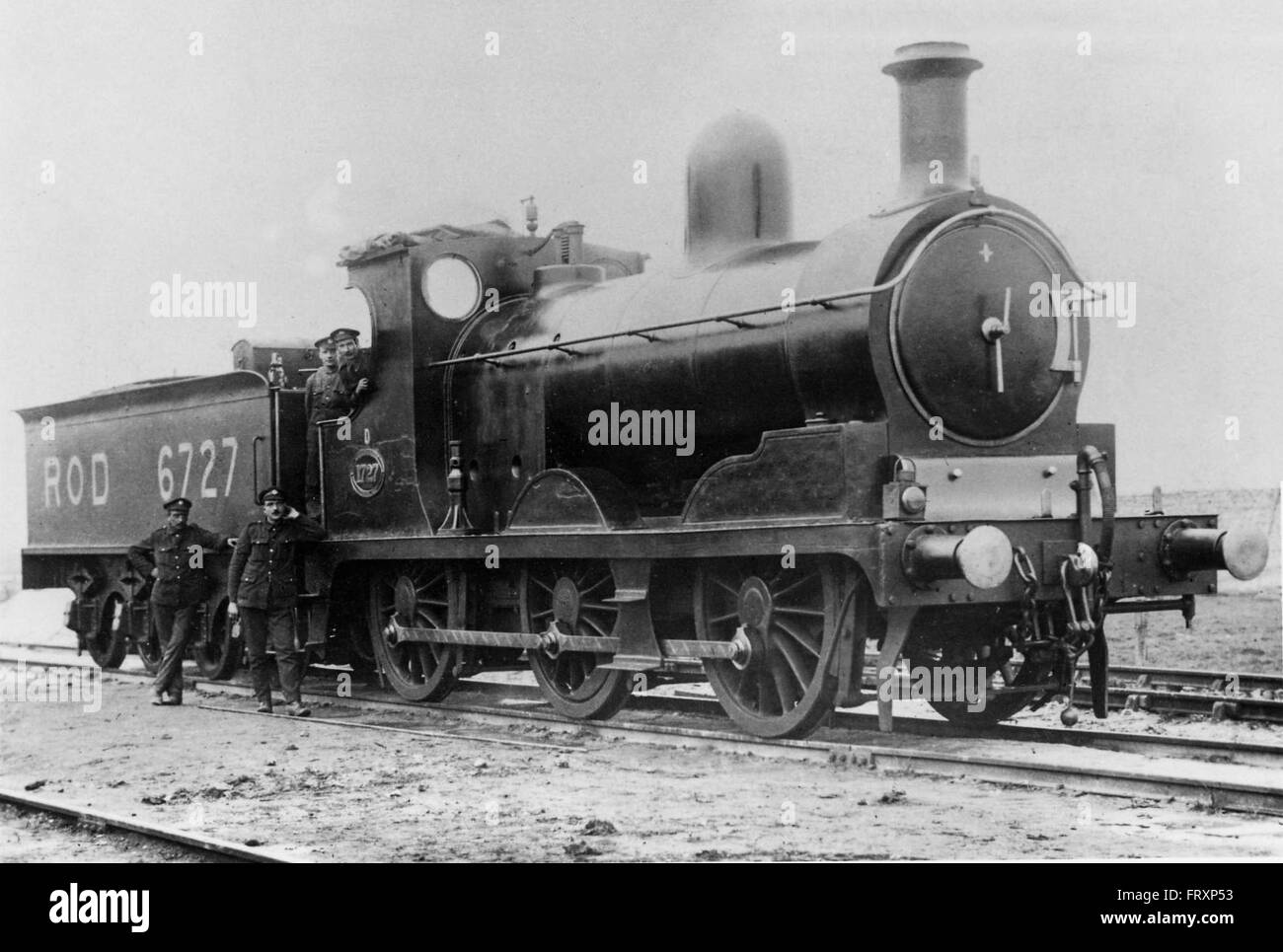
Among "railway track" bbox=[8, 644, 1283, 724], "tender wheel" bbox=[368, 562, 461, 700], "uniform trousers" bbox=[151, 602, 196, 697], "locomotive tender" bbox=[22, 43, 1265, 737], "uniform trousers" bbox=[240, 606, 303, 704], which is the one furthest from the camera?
"uniform trousers" bbox=[151, 602, 196, 697]

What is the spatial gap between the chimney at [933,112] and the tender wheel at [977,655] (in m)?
2.32

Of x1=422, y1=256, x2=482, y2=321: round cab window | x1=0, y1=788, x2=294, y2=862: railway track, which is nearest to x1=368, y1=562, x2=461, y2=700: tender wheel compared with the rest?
x1=422, y1=256, x2=482, y2=321: round cab window

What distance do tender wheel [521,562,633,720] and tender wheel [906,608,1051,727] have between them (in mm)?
1961

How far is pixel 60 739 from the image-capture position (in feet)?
32.2

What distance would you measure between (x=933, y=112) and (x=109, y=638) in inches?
402

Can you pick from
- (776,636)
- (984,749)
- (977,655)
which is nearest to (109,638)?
(776,636)

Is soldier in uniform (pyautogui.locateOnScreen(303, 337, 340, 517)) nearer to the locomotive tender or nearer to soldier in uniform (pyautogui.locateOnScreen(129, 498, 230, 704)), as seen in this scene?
the locomotive tender

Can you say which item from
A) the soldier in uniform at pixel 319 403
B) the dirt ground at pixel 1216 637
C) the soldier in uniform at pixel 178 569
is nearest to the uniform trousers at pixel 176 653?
the soldier in uniform at pixel 178 569

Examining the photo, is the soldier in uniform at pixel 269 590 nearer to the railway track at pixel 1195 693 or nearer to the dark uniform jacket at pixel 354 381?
the dark uniform jacket at pixel 354 381

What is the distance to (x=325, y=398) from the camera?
37.5 feet

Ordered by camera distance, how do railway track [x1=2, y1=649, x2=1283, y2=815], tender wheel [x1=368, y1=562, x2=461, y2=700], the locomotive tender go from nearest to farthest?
1. railway track [x1=2, y1=649, x2=1283, y2=815]
2. the locomotive tender
3. tender wheel [x1=368, y1=562, x2=461, y2=700]

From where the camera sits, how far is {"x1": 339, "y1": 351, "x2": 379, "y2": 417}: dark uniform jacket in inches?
434

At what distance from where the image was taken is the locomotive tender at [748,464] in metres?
7.66
